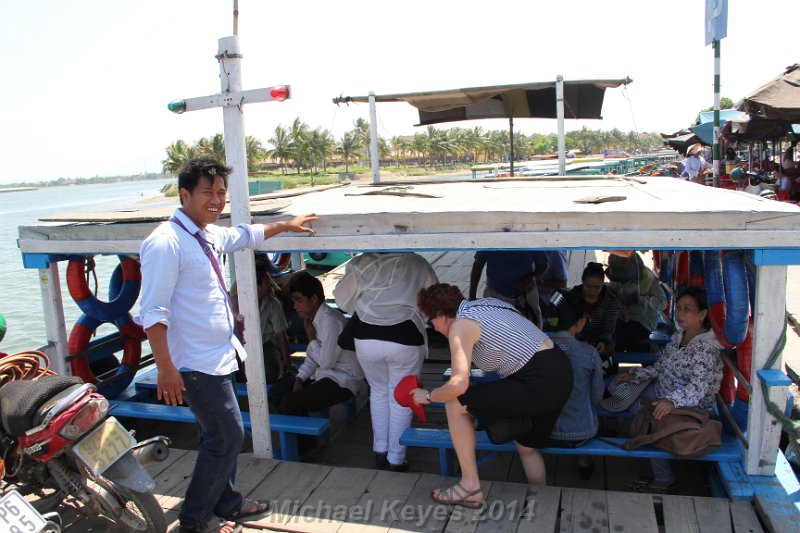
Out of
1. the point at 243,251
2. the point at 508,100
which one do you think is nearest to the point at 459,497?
the point at 243,251

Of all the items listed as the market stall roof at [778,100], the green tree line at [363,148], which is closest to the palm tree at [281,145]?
the green tree line at [363,148]

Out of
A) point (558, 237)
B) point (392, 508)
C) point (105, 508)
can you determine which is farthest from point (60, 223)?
point (558, 237)

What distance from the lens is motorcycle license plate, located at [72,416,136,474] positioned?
3.01m

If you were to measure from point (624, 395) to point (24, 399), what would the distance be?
10.8ft

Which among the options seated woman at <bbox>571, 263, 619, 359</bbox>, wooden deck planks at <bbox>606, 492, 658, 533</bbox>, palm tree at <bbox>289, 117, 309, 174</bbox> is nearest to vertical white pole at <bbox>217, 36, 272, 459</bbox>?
wooden deck planks at <bbox>606, 492, 658, 533</bbox>

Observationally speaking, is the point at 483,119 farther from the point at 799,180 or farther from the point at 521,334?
the point at 799,180

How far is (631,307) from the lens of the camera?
5.34m

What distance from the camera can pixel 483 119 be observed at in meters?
8.40

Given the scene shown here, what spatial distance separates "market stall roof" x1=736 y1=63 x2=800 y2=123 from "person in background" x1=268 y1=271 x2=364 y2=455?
7.22m

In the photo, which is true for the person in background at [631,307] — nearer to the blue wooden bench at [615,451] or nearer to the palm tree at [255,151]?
the blue wooden bench at [615,451]

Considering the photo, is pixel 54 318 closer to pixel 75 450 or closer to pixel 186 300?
pixel 75 450

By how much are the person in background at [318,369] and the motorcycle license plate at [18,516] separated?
1.76 meters

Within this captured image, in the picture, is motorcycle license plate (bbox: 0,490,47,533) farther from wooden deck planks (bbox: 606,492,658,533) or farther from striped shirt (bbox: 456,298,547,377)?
wooden deck planks (bbox: 606,492,658,533)

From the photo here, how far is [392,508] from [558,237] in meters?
1.66
